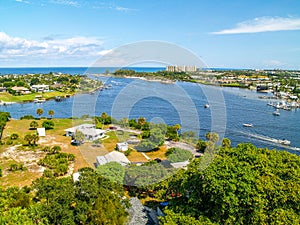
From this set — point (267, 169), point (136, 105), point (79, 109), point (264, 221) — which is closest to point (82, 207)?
point (264, 221)

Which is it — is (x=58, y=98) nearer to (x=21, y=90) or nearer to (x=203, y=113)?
(x=21, y=90)

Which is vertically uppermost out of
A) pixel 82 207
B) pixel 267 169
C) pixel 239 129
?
pixel 267 169

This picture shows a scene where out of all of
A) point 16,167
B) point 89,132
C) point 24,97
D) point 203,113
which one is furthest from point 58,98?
point 16,167

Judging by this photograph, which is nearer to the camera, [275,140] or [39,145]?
[39,145]

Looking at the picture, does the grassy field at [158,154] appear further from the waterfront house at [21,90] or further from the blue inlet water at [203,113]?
the waterfront house at [21,90]

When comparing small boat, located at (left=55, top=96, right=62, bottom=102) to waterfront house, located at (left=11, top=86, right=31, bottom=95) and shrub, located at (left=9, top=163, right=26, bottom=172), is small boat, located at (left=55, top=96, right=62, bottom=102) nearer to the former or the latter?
waterfront house, located at (left=11, top=86, right=31, bottom=95)

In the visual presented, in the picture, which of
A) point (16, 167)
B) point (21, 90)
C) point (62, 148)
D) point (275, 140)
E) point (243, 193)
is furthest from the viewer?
point (21, 90)

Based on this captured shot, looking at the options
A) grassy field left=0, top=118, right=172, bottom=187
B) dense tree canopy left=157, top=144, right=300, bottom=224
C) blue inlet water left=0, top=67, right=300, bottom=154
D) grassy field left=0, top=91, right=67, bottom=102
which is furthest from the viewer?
grassy field left=0, top=91, right=67, bottom=102

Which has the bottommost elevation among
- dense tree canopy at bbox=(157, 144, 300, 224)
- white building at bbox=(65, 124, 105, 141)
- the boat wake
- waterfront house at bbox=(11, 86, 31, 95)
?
the boat wake

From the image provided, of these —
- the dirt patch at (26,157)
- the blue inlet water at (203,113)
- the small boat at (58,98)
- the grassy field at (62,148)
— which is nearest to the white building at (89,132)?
the grassy field at (62,148)

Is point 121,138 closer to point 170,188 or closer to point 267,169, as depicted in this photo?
point 170,188

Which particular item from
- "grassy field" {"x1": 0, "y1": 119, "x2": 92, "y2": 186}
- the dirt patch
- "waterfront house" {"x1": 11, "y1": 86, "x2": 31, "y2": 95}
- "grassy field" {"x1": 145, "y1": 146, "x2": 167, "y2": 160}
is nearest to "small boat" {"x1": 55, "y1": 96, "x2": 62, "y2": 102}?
"waterfront house" {"x1": 11, "y1": 86, "x2": 31, "y2": 95}
